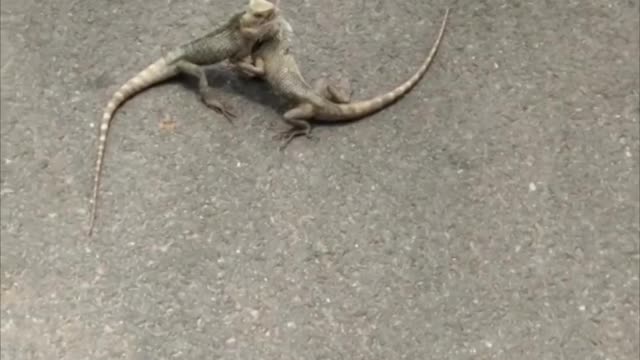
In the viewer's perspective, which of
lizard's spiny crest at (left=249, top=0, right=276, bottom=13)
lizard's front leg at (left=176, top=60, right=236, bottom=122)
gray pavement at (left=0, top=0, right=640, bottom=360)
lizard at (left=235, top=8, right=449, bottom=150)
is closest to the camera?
gray pavement at (left=0, top=0, right=640, bottom=360)

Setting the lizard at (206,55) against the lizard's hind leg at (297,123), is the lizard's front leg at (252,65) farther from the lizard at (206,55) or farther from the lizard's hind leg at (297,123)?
the lizard's hind leg at (297,123)

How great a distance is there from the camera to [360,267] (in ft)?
11.7

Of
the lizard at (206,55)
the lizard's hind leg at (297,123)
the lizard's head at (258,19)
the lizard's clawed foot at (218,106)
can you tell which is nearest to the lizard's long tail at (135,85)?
the lizard at (206,55)

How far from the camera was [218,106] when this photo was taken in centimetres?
386

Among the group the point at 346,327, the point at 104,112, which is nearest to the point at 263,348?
the point at 346,327

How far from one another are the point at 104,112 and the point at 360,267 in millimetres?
1227

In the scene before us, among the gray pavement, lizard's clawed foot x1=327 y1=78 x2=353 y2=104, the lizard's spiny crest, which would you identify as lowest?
the gray pavement

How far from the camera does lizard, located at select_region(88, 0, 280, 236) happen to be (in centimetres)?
362

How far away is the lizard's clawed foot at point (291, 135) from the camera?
3.78 m

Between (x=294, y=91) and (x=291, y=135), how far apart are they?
0.20 metres

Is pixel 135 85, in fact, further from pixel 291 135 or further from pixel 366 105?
pixel 366 105

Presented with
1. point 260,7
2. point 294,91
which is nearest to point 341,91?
point 294,91

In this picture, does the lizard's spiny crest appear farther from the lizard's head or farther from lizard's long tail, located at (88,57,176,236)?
lizard's long tail, located at (88,57,176,236)

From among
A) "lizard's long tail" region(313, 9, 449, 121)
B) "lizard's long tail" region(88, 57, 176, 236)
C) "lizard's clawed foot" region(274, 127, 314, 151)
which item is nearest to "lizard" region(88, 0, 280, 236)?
"lizard's long tail" region(88, 57, 176, 236)
